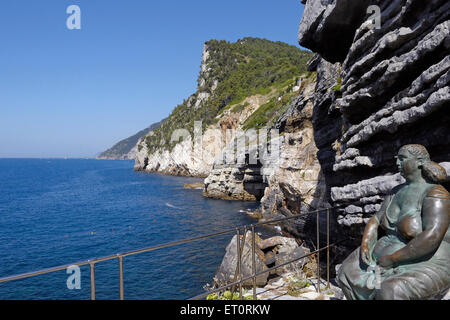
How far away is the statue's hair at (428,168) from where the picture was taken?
142 inches

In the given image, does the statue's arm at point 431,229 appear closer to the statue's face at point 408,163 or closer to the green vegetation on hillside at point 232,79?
the statue's face at point 408,163

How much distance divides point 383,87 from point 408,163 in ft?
7.82

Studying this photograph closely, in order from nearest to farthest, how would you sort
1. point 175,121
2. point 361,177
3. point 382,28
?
point 382,28
point 361,177
point 175,121

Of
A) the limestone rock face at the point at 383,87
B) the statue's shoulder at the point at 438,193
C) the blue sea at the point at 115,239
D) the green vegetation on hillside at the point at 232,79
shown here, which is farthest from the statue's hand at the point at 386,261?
the green vegetation on hillside at the point at 232,79

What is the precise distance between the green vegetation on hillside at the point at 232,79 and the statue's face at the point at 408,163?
128 feet

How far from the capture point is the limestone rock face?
469 centimetres

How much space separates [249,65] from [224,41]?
20.8 metres

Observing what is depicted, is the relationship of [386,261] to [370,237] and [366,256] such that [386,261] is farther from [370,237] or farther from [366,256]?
[370,237]

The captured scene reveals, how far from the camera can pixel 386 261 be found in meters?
3.68

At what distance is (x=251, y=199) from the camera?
37344mm

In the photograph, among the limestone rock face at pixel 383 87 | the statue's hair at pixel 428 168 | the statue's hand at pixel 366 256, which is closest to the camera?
the statue's hair at pixel 428 168

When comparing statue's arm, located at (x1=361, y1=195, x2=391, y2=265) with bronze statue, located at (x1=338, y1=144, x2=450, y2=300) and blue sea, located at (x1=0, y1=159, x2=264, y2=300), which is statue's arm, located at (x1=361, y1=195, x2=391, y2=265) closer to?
bronze statue, located at (x1=338, y1=144, x2=450, y2=300)
